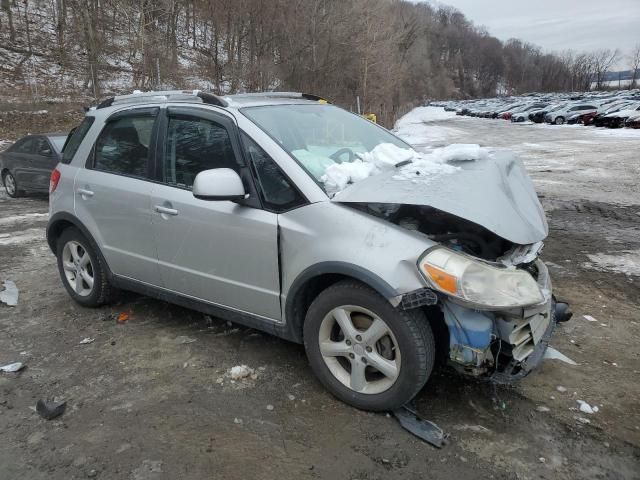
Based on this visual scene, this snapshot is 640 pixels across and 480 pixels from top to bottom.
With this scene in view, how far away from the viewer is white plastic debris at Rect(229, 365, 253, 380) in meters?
3.39

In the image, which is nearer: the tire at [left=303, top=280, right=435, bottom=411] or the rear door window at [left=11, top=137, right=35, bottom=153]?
the tire at [left=303, top=280, right=435, bottom=411]

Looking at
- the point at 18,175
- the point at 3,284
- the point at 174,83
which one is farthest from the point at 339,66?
the point at 3,284

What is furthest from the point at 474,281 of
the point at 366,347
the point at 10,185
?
the point at 10,185

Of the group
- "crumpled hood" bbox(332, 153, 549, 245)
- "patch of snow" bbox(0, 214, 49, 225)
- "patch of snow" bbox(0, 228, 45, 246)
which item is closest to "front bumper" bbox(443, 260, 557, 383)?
"crumpled hood" bbox(332, 153, 549, 245)

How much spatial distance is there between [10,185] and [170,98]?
32.2ft

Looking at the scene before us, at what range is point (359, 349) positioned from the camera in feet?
9.46

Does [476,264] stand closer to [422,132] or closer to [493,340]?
[493,340]

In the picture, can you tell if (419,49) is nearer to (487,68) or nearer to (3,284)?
(3,284)

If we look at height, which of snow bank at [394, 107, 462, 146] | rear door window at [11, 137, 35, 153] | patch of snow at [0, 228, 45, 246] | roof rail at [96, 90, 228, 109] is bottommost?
patch of snow at [0, 228, 45, 246]

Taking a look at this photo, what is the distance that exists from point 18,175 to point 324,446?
36.5ft

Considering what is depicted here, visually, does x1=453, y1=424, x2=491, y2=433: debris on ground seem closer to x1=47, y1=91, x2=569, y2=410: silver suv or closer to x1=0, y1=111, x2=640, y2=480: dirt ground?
x1=0, y1=111, x2=640, y2=480: dirt ground

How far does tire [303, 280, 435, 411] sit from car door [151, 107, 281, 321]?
40 cm

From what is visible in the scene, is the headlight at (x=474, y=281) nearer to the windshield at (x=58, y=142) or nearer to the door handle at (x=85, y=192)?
the door handle at (x=85, y=192)

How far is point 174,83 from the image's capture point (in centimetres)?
2506
